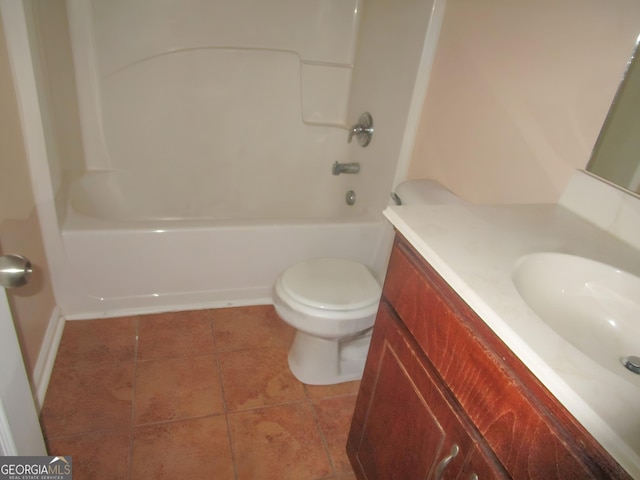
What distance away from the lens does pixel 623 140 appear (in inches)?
36.3

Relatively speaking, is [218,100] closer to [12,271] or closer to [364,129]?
[364,129]

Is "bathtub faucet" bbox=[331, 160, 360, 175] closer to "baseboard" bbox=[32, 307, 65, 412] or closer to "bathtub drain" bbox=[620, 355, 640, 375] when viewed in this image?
"baseboard" bbox=[32, 307, 65, 412]

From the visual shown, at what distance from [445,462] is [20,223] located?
1.40 meters

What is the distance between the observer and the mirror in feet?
2.90

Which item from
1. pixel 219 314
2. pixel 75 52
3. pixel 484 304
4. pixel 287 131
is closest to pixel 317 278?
pixel 219 314

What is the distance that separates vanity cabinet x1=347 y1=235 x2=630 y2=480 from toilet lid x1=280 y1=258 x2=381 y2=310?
33 centimetres

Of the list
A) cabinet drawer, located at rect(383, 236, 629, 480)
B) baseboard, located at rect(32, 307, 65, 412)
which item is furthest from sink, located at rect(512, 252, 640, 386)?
baseboard, located at rect(32, 307, 65, 412)

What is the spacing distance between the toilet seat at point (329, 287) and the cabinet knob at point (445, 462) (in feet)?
2.08

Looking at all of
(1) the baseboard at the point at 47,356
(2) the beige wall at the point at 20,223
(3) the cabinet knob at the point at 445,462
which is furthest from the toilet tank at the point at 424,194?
(1) the baseboard at the point at 47,356

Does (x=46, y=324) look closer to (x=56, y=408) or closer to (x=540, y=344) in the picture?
(x=56, y=408)

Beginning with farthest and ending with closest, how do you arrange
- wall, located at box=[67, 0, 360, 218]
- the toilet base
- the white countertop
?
wall, located at box=[67, 0, 360, 218] < the toilet base < the white countertop

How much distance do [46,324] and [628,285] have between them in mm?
1794

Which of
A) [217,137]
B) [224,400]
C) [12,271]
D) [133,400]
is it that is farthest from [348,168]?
[12,271]

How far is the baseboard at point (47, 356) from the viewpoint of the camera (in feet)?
4.51
